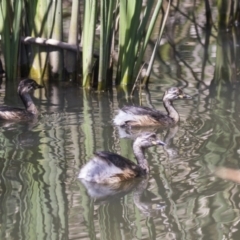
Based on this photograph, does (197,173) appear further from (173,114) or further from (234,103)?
(234,103)

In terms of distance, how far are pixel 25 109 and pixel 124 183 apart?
2355mm

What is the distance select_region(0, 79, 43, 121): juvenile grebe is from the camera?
28.0 feet

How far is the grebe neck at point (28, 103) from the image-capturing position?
8711mm

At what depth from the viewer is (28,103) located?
8.88 m

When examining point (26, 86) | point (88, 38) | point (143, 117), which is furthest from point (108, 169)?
point (88, 38)

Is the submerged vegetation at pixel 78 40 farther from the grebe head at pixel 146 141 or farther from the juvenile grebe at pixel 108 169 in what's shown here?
the juvenile grebe at pixel 108 169

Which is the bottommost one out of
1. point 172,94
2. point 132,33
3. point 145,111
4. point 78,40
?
point 145,111

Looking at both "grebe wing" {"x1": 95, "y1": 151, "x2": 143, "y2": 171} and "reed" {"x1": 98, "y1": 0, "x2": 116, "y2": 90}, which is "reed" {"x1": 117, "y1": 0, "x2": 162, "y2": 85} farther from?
"grebe wing" {"x1": 95, "y1": 151, "x2": 143, "y2": 171}

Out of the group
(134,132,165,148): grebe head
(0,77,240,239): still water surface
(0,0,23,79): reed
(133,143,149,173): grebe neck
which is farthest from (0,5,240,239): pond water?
(0,0,23,79): reed

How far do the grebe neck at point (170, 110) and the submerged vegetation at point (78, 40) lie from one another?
0.65m

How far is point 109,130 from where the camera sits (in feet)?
27.0

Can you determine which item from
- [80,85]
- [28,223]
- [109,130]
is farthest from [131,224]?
[80,85]

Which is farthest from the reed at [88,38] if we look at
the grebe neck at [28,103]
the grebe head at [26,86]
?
the grebe neck at [28,103]

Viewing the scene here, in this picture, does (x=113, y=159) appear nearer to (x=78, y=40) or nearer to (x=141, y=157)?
(x=141, y=157)
